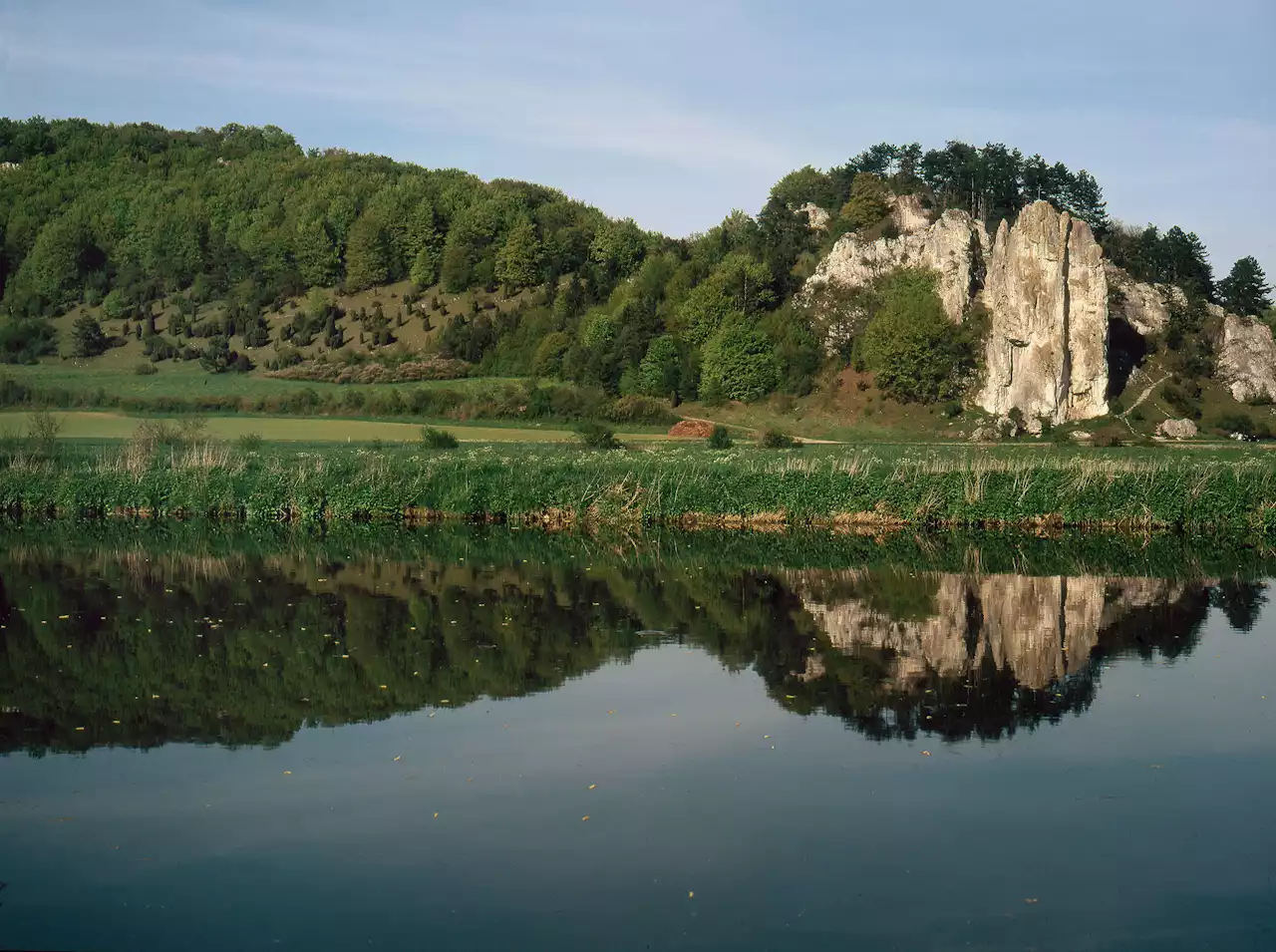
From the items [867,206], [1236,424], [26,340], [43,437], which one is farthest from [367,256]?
[1236,424]

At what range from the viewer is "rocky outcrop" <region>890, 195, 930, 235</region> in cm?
8738

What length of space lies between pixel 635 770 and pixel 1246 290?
266ft

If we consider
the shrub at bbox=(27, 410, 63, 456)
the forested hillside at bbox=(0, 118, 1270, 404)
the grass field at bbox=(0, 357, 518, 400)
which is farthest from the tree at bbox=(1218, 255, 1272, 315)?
the shrub at bbox=(27, 410, 63, 456)

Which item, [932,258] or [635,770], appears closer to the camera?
[635,770]

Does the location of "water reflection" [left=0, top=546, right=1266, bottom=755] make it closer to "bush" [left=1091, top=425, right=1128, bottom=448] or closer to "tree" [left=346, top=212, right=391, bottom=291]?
"bush" [left=1091, top=425, right=1128, bottom=448]

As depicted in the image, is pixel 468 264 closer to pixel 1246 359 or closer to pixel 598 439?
pixel 598 439

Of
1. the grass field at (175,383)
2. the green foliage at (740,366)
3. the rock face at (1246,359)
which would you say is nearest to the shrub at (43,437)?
the grass field at (175,383)

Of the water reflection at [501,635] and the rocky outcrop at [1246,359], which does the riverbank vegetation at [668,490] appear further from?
the rocky outcrop at [1246,359]

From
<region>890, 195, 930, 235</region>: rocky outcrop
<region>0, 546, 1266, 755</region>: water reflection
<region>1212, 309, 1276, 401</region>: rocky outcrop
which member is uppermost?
<region>890, 195, 930, 235</region>: rocky outcrop

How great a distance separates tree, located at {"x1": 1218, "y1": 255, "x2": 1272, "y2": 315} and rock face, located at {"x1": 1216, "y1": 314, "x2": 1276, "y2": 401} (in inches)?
190

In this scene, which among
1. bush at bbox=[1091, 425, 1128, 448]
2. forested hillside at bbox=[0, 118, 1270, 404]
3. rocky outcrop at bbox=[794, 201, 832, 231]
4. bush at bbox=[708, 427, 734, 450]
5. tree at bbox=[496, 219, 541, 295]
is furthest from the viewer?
tree at bbox=[496, 219, 541, 295]

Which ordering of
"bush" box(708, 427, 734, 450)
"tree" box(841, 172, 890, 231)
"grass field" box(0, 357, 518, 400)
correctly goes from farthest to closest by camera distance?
"tree" box(841, 172, 890, 231)
"grass field" box(0, 357, 518, 400)
"bush" box(708, 427, 734, 450)

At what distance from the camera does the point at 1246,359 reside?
248ft

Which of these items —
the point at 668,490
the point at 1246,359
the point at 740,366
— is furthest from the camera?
the point at 740,366
